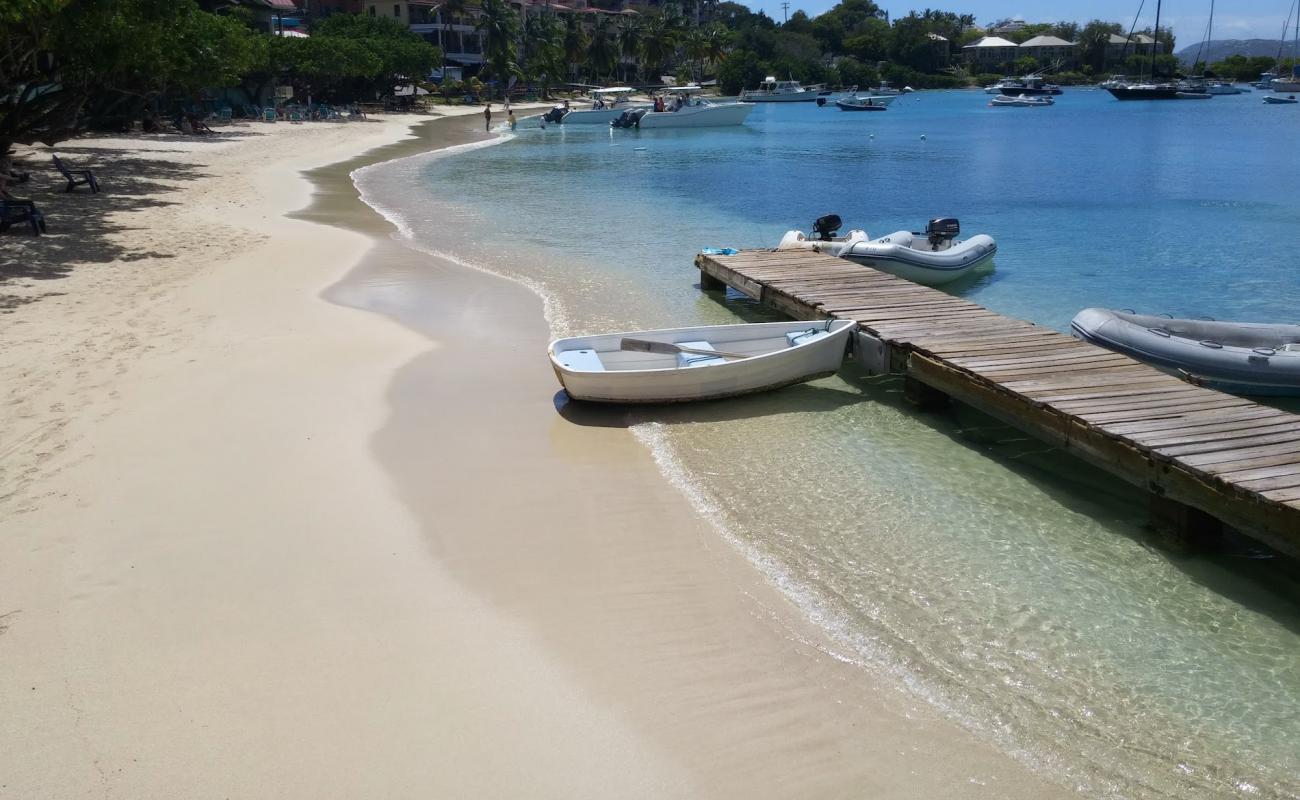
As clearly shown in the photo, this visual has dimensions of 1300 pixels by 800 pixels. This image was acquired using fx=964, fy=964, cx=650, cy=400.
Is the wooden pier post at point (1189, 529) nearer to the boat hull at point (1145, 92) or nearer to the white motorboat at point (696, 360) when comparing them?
the white motorboat at point (696, 360)

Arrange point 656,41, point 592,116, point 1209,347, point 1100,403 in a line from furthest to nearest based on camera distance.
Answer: point 656,41
point 592,116
point 1209,347
point 1100,403

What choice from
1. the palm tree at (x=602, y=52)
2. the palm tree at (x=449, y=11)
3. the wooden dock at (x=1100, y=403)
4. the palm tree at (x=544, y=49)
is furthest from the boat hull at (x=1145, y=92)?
the wooden dock at (x=1100, y=403)

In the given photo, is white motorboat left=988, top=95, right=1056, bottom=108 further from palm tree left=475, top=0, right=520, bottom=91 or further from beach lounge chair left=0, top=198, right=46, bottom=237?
beach lounge chair left=0, top=198, right=46, bottom=237

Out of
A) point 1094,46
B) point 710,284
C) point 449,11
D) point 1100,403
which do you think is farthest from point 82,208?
point 1094,46

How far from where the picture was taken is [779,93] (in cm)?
12275

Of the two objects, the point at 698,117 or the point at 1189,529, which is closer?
the point at 1189,529

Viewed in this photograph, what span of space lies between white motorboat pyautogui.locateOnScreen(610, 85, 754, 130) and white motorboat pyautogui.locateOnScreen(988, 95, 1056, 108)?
171 ft

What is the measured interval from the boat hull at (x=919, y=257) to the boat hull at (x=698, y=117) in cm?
5206

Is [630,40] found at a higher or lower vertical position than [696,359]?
higher

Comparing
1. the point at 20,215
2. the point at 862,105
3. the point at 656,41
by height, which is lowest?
the point at 20,215

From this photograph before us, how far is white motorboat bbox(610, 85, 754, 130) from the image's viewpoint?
222 feet

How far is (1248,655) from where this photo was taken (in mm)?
6426

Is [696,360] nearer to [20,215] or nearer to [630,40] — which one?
[20,215]

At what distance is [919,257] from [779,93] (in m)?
112
